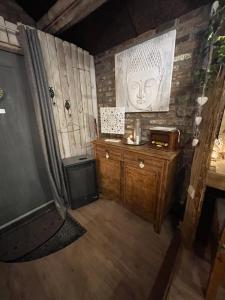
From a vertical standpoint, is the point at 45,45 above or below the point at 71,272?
above

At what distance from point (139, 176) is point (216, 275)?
944mm

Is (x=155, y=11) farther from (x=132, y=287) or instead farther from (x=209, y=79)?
(x=132, y=287)

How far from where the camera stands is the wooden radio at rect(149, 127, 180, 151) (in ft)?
4.67

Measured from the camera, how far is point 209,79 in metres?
1.11

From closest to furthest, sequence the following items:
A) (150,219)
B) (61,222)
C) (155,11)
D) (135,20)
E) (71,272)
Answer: (71,272)
(155,11)
(135,20)
(150,219)
(61,222)

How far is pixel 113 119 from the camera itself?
6.80 ft

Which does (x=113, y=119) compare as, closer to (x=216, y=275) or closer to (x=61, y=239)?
(x=61, y=239)

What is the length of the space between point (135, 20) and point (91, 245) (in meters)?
2.55

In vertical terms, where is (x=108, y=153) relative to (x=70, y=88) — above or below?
below

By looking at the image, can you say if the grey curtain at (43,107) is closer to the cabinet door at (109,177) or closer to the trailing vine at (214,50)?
the cabinet door at (109,177)

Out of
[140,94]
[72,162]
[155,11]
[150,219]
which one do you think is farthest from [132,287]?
[155,11]

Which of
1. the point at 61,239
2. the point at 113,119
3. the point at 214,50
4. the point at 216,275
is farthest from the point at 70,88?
the point at 216,275

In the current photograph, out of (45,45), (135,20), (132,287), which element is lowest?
(132,287)

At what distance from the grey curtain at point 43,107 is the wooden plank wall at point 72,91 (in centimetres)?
22
